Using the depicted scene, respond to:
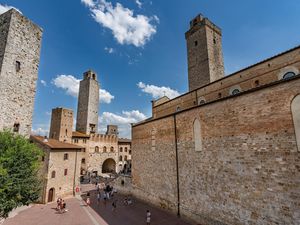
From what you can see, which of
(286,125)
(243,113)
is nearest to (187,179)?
(243,113)

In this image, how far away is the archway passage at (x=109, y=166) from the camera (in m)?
41.5

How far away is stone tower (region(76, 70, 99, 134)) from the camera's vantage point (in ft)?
124

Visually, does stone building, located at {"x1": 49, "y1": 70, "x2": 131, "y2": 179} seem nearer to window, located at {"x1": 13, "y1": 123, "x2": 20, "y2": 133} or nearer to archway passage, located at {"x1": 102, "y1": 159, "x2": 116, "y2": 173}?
archway passage, located at {"x1": 102, "y1": 159, "x2": 116, "y2": 173}

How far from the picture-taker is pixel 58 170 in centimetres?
1978

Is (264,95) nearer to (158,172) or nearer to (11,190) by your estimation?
(158,172)

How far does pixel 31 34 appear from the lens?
56.6 ft

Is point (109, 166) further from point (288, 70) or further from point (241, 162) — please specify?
point (288, 70)

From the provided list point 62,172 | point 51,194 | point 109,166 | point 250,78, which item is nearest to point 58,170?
point 62,172

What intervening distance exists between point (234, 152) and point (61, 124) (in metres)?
29.7

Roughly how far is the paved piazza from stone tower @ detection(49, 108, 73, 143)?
50.7ft

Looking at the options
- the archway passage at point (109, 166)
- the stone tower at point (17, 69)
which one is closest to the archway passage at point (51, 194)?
the stone tower at point (17, 69)

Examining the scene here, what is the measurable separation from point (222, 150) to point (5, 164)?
13.1 m

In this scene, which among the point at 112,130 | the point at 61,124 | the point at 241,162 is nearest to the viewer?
the point at 241,162

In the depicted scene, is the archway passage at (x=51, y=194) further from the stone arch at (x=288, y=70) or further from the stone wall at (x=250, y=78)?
the stone arch at (x=288, y=70)
